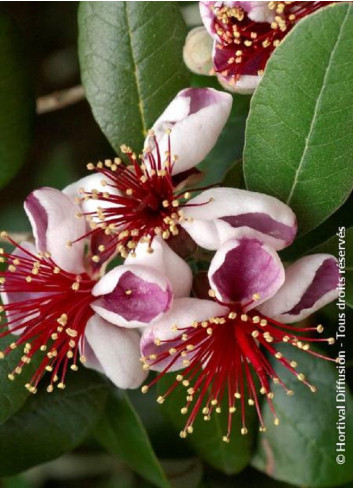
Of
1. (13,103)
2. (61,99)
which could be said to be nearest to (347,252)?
(13,103)

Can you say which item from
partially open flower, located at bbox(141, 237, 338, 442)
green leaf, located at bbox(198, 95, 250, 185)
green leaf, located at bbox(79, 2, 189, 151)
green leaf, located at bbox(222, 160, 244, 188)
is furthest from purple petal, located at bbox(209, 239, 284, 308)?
green leaf, located at bbox(198, 95, 250, 185)

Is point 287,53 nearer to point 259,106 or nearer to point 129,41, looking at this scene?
point 259,106

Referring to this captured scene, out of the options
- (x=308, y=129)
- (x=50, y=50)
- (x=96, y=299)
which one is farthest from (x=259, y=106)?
(x=50, y=50)

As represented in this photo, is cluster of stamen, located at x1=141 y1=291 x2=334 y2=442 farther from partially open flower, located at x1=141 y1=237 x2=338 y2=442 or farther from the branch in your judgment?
the branch

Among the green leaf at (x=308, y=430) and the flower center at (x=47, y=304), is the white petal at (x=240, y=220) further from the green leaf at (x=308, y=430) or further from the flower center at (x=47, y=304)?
the green leaf at (x=308, y=430)

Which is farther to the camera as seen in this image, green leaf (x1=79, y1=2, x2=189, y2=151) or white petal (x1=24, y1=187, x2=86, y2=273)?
green leaf (x1=79, y1=2, x2=189, y2=151)

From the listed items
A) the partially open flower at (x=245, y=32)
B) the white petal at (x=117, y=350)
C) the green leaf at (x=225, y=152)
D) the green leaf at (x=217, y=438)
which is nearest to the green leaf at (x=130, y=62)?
the partially open flower at (x=245, y=32)

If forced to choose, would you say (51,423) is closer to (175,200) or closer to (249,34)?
(175,200)
